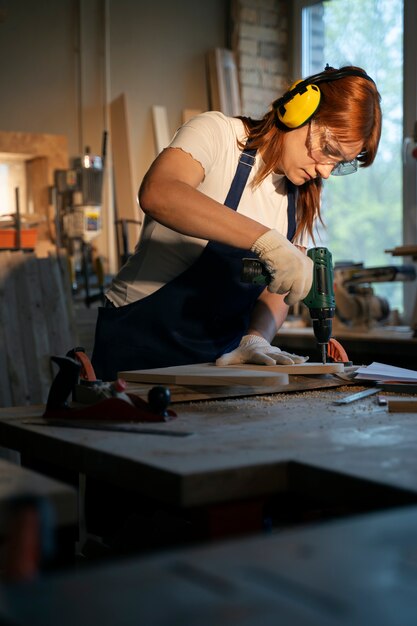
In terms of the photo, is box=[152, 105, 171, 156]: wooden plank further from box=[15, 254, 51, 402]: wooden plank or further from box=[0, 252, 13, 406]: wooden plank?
box=[0, 252, 13, 406]: wooden plank

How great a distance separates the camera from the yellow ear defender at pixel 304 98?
2203 mm

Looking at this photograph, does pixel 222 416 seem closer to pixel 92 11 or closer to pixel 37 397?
pixel 37 397

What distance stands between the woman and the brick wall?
3.80m

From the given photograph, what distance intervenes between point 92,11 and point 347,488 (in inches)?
209

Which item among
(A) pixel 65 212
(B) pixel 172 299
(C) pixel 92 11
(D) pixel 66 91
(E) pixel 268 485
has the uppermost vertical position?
(C) pixel 92 11

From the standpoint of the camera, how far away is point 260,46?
6176 millimetres

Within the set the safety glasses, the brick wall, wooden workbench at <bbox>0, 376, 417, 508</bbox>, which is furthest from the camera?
the brick wall

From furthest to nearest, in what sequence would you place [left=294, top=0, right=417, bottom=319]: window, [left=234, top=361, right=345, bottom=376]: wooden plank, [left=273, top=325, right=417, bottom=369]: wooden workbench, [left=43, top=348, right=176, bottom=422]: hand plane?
[left=294, top=0, right=417, bottom=319]: window < [left=273, top=325, right=417, bottom=369]: wooden workbench < [left=234, top=361, right=345, bottom=376]: wooden plank < [left=43, top=348, right=176, bottom=422]: hand plane

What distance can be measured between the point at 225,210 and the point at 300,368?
436 millimetres

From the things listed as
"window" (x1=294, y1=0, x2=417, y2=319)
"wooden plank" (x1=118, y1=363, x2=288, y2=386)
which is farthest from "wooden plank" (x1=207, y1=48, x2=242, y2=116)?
"wooden plank" (x1=118, y1=363, x2=288, y2=386)

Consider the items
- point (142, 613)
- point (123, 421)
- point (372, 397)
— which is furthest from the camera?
point (372, 397)

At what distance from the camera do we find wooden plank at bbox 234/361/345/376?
2.01 meters

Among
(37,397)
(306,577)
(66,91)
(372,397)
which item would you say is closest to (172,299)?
(372,397)

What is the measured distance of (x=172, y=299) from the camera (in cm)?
234
